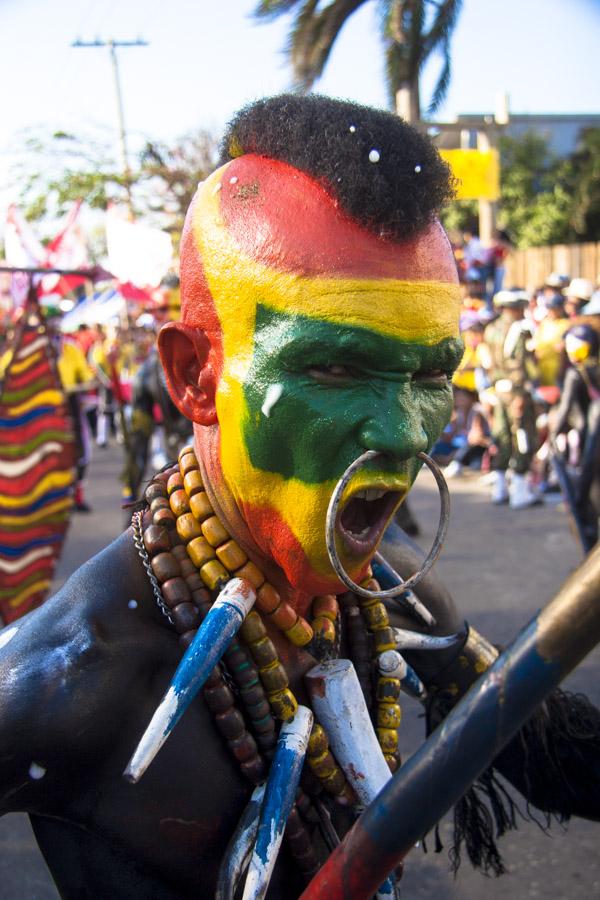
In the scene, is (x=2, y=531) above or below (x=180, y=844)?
below

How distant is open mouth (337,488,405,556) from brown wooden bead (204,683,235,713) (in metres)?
0.28

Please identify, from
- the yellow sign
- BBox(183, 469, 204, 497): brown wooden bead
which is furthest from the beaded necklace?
the yellow sign

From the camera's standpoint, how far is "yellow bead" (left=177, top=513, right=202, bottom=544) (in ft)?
4.86

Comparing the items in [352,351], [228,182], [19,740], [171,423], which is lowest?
[171,423]

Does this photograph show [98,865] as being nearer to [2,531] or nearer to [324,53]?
[2,531]

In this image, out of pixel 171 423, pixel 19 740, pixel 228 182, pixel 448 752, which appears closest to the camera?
pixel 448 752

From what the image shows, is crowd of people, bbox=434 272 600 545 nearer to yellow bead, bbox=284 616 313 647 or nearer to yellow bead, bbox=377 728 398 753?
yellow bead, bbox=377 728 398 753

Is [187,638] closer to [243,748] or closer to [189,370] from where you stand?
[243,748]

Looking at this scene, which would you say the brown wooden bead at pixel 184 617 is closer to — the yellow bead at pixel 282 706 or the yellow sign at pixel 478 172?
the yellow bead at pixel 282 706

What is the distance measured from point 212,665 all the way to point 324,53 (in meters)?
9.36

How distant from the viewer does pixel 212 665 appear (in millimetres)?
1297

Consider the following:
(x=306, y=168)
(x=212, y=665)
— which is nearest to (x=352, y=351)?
(x=306, y=168)

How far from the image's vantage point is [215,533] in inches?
57.6

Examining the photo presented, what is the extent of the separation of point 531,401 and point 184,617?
26.1ft
